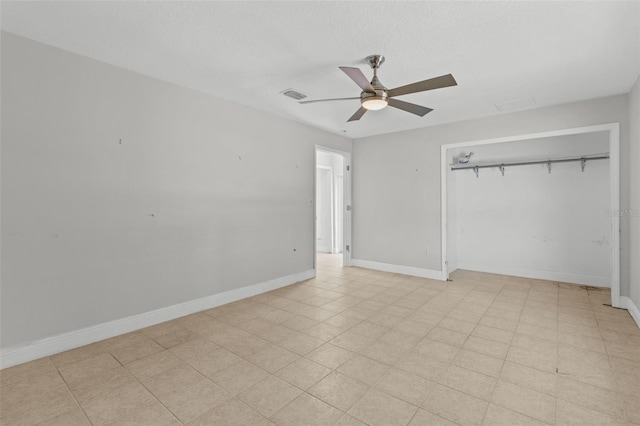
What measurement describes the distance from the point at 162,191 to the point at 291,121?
2380mm

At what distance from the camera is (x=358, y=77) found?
8.15 ft

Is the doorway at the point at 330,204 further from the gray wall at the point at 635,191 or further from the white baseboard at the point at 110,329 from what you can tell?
the gray wall at the point at 635,191

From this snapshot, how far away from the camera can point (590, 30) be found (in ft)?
7.68

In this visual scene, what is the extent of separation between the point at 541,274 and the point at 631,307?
1.63 m

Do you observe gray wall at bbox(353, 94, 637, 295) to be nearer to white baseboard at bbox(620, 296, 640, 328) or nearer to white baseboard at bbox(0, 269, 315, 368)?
white baseboard at bbox(620, 296, 640, 328)

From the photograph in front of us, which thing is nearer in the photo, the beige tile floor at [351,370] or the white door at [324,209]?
the beige tile floor at [351,370]

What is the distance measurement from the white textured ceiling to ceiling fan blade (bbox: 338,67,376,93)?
0.29 meters

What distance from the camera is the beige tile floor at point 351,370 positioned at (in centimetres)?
185

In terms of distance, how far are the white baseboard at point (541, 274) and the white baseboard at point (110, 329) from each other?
4129 millimetres

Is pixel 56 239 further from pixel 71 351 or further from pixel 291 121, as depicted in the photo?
pixel 291 121

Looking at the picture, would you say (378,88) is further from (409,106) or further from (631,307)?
(631,307)

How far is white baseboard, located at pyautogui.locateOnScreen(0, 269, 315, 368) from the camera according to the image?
2.43 metres

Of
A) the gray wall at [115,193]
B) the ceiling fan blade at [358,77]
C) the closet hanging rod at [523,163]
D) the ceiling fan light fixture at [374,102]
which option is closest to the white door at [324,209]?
the closet hanging rod at [523,163]

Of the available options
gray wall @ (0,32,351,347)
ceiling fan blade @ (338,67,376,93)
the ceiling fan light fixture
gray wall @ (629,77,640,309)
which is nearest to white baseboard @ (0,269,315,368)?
gray wall @ (0,32,351,347)
